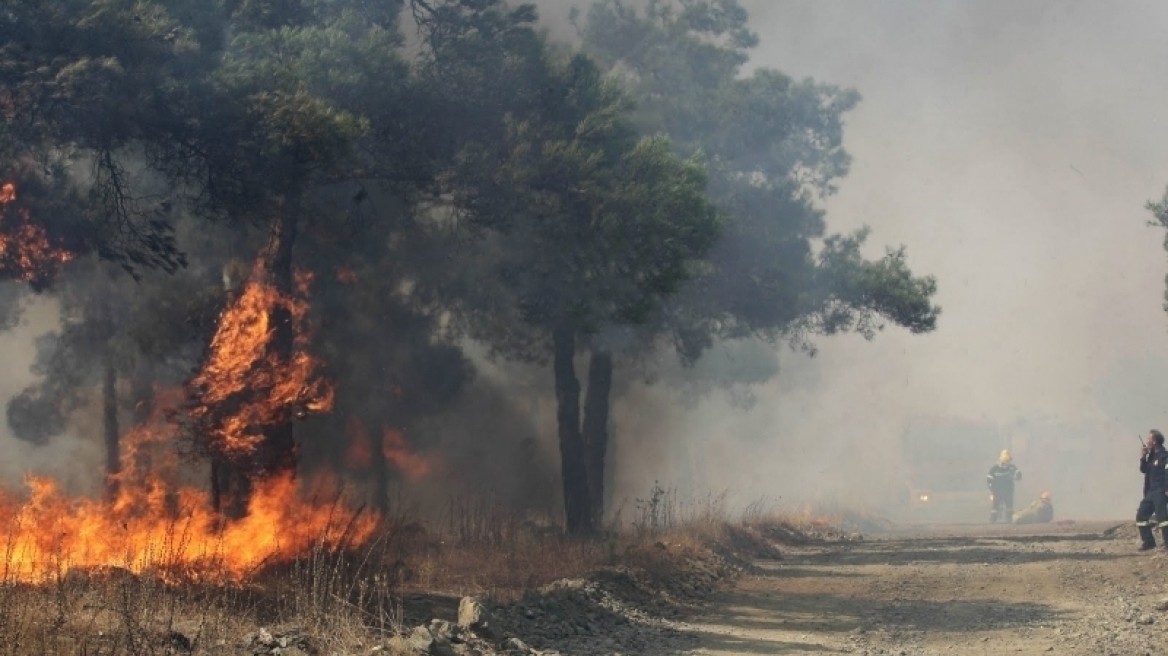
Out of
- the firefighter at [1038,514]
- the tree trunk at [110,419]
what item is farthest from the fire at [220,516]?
the firefighter at [1038,514]

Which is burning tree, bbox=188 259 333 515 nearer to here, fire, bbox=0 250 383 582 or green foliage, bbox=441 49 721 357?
fire, bbox=0 250 383 582

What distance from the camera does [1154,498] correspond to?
2300cm

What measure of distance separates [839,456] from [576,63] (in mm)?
73020

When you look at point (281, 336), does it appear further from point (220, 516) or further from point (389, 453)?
point (389, 453)

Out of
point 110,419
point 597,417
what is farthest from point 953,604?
point 110,419

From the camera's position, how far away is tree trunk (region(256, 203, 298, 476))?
1683 cm

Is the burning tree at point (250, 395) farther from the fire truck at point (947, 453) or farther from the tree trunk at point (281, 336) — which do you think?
the fire truck at point (947, 453)

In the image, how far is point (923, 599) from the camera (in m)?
17.4

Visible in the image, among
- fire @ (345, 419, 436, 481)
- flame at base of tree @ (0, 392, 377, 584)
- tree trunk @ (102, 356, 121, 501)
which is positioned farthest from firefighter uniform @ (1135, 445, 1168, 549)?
tree trunk @ (102, 356, 121, 501)

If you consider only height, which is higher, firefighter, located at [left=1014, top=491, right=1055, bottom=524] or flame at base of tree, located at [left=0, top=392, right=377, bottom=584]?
flame at base of tree, located at [left=0, top=392, right=377, bottom=584]

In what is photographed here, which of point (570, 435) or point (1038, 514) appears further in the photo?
point (1038, 514)

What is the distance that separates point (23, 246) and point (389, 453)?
17941 millimetres

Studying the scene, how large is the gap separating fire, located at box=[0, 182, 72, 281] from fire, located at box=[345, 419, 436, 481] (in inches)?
564

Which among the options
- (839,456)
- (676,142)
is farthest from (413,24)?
(839,456)
